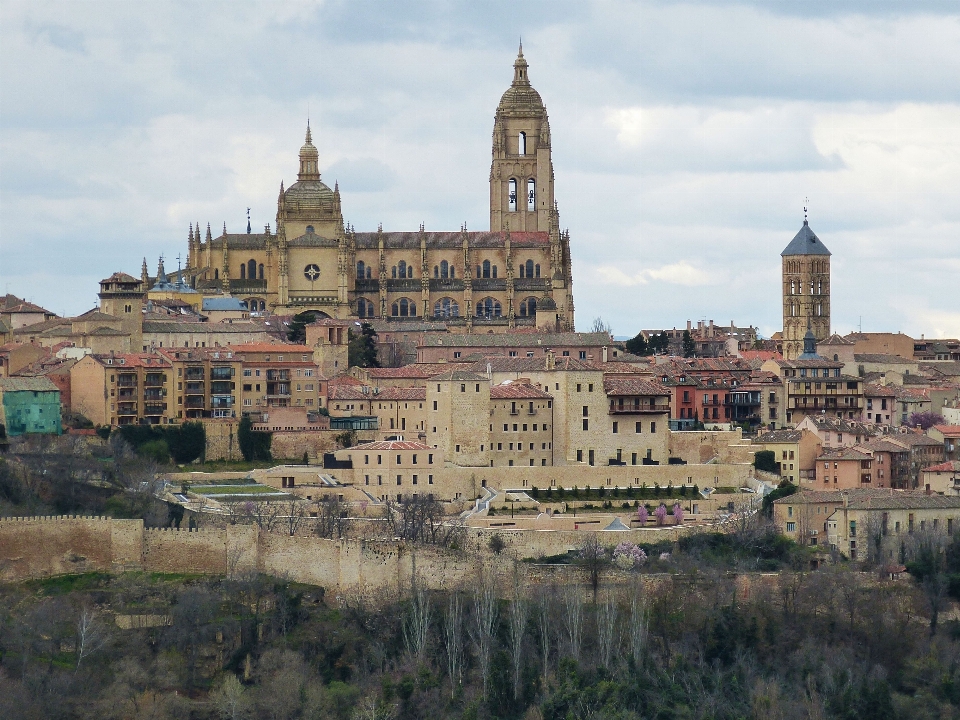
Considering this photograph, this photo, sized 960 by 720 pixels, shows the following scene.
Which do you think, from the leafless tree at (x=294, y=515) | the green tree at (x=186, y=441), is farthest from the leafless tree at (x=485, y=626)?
the green tree at (x=186, y=441)

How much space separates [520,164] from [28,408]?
4094 centimetres

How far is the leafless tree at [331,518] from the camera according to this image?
182 ft

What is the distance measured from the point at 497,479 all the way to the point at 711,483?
541 centimetres

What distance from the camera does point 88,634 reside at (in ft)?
165

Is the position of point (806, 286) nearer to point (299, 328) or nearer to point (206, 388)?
point (299, 328)

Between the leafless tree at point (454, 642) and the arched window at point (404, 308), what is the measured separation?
143ft

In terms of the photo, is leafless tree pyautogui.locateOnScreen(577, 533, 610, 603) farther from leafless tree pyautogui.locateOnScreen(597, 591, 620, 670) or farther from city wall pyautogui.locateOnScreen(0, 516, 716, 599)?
city wall pyautogui.locateOnScreen(0, 516, 716, 599)

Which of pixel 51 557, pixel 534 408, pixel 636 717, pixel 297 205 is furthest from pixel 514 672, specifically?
pixel 297 205

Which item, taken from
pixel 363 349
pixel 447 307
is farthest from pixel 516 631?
pixel 447 307

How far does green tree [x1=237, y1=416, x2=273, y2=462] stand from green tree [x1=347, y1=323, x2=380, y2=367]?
12.3m

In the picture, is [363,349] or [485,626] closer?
[485,626]

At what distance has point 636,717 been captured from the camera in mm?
47375

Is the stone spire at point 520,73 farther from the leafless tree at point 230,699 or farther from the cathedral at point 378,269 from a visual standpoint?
the leafless tree at point 230,699

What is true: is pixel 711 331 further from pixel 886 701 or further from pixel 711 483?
pixel 886 701
